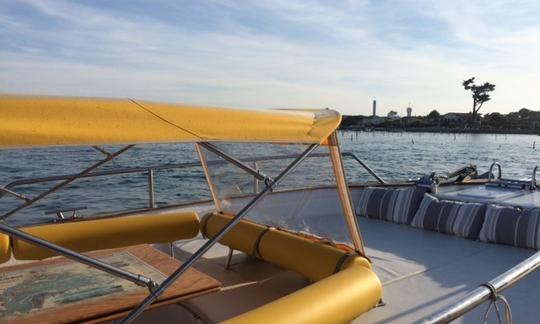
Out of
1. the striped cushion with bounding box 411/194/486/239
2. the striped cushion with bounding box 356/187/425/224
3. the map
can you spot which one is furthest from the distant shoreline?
the map

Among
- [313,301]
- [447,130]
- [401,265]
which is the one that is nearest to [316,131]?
[313,301]

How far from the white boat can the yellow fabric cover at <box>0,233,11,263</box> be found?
0.04 feet

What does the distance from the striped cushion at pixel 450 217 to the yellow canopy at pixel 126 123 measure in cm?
365

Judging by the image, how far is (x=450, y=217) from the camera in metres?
6.01

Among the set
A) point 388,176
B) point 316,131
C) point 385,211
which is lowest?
point 388,176

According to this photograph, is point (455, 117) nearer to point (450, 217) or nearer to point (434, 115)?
point (434, 115)

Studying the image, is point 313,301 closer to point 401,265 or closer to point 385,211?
point 401,265

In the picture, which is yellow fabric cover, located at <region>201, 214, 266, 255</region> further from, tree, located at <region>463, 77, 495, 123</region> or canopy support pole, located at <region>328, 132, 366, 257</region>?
tree, located at <region>463, 77, 495, 123</region>

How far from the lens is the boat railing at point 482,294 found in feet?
5.23

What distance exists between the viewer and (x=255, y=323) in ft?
7.82

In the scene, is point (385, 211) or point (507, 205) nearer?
point (507, 205)

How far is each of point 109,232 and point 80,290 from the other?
1601mm

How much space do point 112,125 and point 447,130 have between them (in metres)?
127

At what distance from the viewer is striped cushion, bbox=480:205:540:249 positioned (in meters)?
5.27
